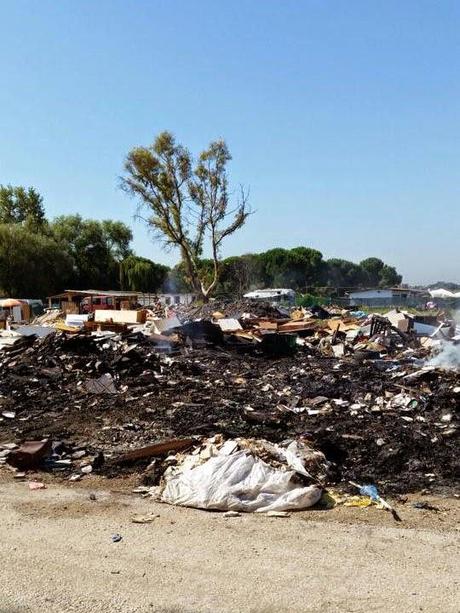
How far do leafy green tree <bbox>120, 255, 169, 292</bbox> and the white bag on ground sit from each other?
196ft

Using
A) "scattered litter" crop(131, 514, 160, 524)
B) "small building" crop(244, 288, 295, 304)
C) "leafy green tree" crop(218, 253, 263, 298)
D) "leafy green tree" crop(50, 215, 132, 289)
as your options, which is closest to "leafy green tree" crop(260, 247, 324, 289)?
"leafy green tree" crop(218, 253, 263, 298)

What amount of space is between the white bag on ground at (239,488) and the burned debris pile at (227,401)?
0.61m

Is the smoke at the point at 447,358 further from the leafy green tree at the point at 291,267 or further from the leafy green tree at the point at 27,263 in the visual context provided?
the leafy green tree at the point at 291,267

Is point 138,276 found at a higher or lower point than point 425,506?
higher

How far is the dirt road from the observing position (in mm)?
3305

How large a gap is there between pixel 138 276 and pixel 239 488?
62.0m

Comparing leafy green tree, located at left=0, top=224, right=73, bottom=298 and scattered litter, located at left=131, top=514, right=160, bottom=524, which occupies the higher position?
leafy green tree, located at left=0, top=224, right=73, bottom=298

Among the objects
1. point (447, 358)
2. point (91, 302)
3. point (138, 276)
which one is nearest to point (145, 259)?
point (138, 276)

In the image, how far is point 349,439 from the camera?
6.56 metres

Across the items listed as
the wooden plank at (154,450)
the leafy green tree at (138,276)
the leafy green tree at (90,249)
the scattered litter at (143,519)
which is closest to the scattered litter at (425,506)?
the scattered litter at (143,519)

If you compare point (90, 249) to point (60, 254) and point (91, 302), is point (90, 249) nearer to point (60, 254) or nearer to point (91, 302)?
point (60, 254)

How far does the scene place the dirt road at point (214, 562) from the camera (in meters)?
3.30

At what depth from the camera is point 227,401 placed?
9.15 metres

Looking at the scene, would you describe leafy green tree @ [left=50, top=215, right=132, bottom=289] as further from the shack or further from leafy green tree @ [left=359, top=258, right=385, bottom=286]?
leafy green tree @ [left=359, top=258, right=385, bottom=286]
